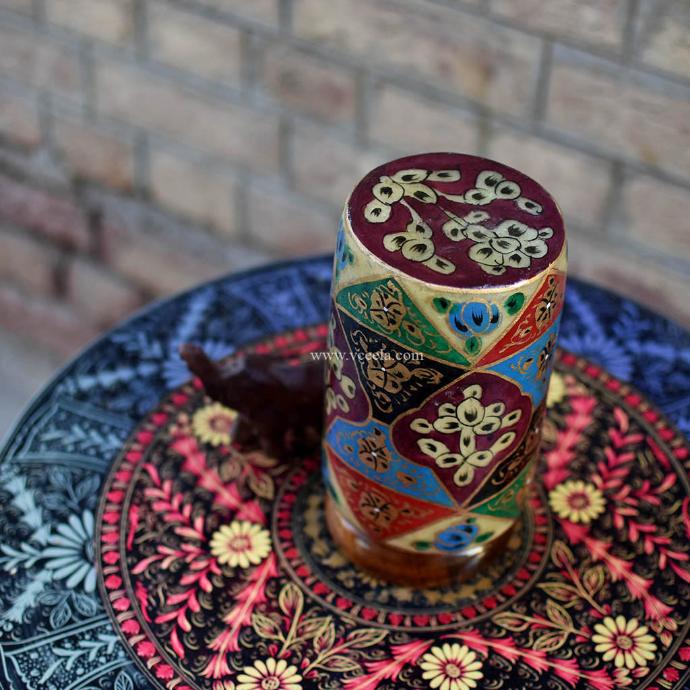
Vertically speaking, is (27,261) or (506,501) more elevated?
(506,501)

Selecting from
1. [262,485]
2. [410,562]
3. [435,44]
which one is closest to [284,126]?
[435,44]

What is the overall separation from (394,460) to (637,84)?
2.37 feet

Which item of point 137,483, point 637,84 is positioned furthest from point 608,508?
point 637,84

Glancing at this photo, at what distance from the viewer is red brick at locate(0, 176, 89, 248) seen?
1917 millimetres

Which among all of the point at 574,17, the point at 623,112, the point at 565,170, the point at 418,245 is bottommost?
the point at 565,170

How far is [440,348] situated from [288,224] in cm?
107

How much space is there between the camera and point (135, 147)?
176cm

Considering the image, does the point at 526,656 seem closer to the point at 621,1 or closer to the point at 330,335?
the point at 330,335

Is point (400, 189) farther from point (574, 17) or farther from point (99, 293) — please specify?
point (99, 293)

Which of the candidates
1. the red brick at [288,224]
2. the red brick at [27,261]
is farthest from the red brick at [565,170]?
the red brick at [27,261]

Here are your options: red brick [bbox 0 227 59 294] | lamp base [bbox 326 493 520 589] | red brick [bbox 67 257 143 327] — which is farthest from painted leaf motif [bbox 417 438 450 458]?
red brick [bbox 0 227 59 294]

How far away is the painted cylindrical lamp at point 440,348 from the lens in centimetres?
64

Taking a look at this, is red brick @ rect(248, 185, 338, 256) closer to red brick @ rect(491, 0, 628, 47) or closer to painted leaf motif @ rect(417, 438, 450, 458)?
red brick @ rect(491, 0, 628, 47)

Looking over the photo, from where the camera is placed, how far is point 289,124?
1572 mm
